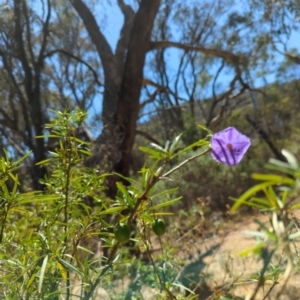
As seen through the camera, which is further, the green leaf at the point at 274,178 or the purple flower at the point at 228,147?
the purple flower at the point at 228,147

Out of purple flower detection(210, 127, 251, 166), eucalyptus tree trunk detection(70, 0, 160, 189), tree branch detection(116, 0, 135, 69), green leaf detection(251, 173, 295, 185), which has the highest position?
tree branch detection(116, 0, 135, 69)

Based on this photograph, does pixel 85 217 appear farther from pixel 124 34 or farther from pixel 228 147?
pixel 124 34

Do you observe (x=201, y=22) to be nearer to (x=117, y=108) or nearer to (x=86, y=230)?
(x=117, y=108)

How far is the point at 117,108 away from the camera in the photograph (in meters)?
6.25

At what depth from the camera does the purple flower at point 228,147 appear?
71cm

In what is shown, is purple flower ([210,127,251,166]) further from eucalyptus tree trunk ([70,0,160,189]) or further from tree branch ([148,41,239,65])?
tree branch ([148,41,239,65])

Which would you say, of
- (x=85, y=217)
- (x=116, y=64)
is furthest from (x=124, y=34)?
(x=85, y=217)

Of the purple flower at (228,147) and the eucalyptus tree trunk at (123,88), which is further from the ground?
the eucalyptus tree trunk at (123,88)

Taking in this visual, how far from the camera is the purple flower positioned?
71cm

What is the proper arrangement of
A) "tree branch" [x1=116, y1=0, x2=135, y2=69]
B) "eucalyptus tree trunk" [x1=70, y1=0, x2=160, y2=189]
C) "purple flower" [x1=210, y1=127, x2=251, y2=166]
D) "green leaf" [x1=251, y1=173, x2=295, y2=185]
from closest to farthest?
"green leaf" [x1=251, y1=173, x2=295, y2=185] < "purple flower" [x1=210, y1=127, x2=251, y2=166] < "eucalyptus tree trunk" [x1=70, y1=0, x2=160, y2=189] < "tree branch" [x1=116, y1=0, x2=135, y2=69]

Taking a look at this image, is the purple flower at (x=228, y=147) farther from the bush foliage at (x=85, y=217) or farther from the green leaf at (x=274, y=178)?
the green leaf at (x=274, y=178)

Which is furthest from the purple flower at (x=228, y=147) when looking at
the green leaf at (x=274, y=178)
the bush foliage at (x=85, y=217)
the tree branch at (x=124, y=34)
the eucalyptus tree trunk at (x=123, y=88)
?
the tree branch at (x=124, y=34)

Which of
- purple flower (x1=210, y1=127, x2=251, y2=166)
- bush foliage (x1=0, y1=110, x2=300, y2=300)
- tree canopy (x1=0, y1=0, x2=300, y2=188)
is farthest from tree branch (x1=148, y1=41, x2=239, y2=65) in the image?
purple flower (x1=210, y1=127, x2=251, y2=166)

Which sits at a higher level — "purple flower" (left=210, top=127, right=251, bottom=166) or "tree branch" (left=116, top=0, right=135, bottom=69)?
"tree branch" (left=116, top=0, right=135, bottom=69)
